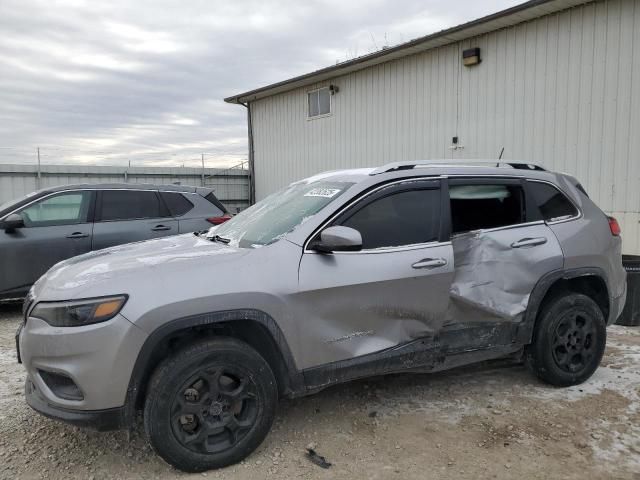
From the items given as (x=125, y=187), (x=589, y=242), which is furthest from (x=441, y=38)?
(x=589, y=242)

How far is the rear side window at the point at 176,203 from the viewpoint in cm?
716

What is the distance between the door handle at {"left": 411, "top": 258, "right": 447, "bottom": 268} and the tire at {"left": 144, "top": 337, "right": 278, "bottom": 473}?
46.8 inches

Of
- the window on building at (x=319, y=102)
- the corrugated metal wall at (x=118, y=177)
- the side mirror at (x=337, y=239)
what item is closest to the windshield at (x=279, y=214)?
the side mirror at (x=337, y=239)

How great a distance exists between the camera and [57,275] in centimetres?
320

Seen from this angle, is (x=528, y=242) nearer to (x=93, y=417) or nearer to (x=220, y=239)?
(x=220, y=239)

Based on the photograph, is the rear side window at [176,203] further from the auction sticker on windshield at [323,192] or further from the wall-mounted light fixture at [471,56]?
the wall-mounted light fixture at [471,56]

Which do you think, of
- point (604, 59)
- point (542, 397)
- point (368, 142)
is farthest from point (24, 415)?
point (368, 142)

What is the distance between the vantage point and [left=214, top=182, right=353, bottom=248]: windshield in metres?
3.44

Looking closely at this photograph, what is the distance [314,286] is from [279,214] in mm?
774

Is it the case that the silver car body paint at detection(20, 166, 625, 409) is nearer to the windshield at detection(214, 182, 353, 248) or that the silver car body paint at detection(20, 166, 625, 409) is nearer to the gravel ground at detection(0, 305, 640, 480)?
the windshield at detection(214, 182, 353, 248)

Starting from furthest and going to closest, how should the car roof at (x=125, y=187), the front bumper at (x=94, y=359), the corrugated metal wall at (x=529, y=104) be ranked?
the corrugated metal wall at (x=529, y=104) → the car roof at (x=125, y=187) → the front bumper at (x=94, y=359)

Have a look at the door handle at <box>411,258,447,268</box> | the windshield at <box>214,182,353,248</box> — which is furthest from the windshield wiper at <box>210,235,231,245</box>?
the door handle at <box>411,258,447,268</box>

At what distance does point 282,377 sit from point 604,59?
742 cm

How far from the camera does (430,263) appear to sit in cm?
354
